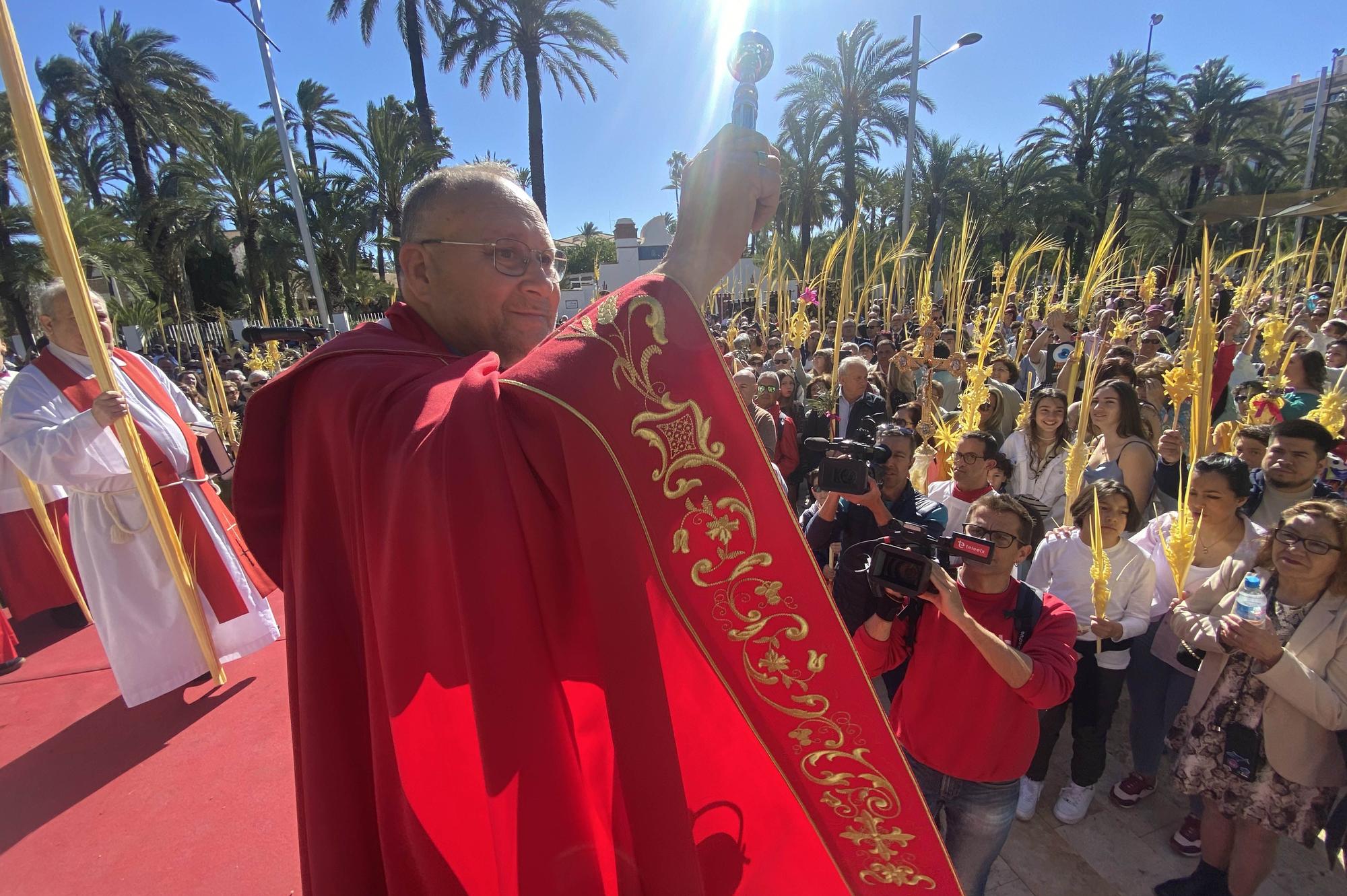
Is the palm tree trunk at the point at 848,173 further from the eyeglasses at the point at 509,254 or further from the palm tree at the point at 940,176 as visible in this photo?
the eyeglasses at the point at 509,254

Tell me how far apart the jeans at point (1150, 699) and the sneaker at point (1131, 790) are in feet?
0.10

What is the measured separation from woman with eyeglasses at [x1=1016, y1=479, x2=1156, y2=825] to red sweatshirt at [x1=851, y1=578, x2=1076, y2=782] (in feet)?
2.86

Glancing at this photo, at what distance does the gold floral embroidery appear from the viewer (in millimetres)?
917

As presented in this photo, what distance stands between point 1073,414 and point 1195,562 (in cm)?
138

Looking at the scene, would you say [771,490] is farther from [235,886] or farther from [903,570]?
[235,886]

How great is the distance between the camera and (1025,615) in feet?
7.13

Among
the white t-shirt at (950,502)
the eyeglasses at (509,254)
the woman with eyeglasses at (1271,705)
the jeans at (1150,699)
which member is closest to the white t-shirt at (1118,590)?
the jeans at (1150,699)

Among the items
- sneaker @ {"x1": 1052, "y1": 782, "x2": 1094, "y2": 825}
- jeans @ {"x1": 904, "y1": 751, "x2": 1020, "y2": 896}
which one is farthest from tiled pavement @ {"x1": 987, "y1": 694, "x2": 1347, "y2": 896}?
jeans @ {"x1": 904, "y1": 751, "x2": 1020, "y2": 896}

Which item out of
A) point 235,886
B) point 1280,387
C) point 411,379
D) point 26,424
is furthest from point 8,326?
point 1280,387

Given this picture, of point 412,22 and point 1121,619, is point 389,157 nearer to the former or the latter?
point 412,22

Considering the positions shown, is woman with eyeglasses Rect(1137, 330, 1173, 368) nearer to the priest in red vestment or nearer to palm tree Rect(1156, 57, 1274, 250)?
the priest in red vestment

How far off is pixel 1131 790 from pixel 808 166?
71.7 ft

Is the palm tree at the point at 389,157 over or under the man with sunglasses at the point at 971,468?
over

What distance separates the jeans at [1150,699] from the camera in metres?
2.96
